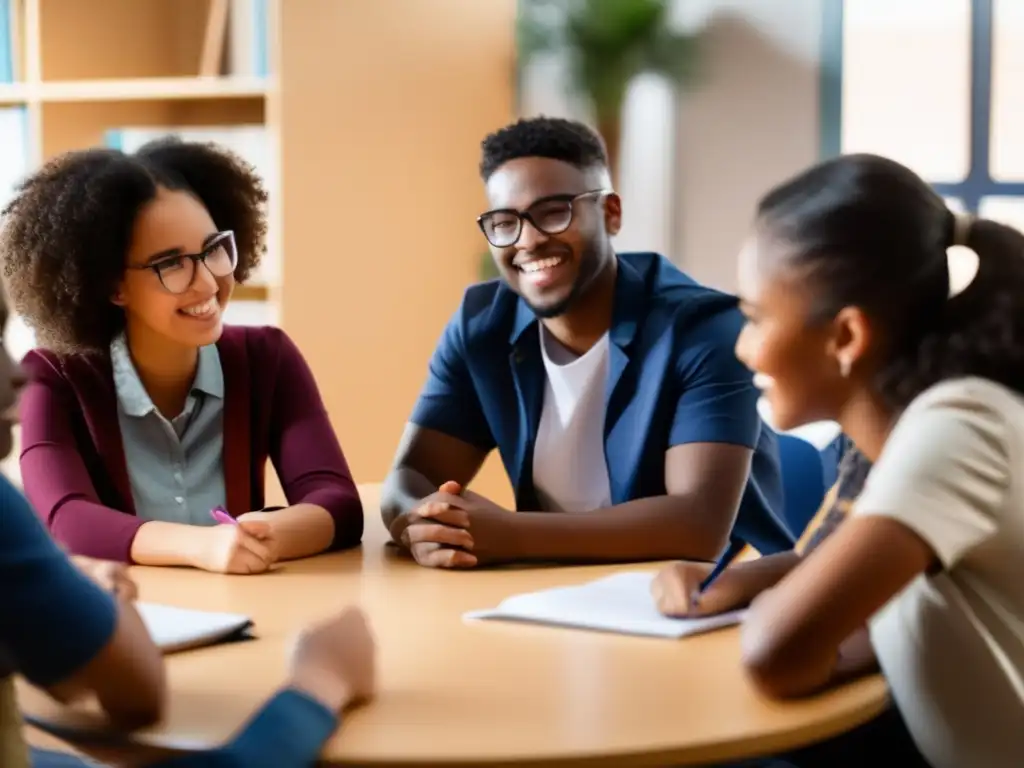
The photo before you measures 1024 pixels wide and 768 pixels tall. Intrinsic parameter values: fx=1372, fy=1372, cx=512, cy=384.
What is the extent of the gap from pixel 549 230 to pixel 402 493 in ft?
1.55

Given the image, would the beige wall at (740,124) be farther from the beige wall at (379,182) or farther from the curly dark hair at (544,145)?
the curly dark hair at (544,145)

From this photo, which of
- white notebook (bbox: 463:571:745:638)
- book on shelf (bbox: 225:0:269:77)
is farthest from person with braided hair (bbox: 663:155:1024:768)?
book on shelf (bbox: 225:0:269:77)

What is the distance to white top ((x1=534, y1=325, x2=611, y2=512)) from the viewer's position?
81.9 inches

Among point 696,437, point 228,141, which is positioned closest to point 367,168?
point 228,141

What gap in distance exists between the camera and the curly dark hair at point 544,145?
214cm

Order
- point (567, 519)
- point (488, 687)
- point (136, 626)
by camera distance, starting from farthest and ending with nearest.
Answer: point (567, 519) → point (488, 687) → point (136, 626)

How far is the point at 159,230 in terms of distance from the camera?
200cm

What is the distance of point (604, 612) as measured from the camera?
4.81ft

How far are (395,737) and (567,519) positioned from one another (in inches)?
28.0

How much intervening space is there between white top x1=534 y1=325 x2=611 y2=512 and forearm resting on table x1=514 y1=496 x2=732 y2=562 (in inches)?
10.0

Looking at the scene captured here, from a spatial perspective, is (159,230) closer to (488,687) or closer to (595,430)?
(595,430)

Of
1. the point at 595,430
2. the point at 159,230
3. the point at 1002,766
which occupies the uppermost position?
the point at 159,230

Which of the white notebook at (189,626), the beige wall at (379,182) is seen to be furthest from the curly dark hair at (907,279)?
the beige wall at (379,182)

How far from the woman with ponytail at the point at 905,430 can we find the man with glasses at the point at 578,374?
53 centimetres
